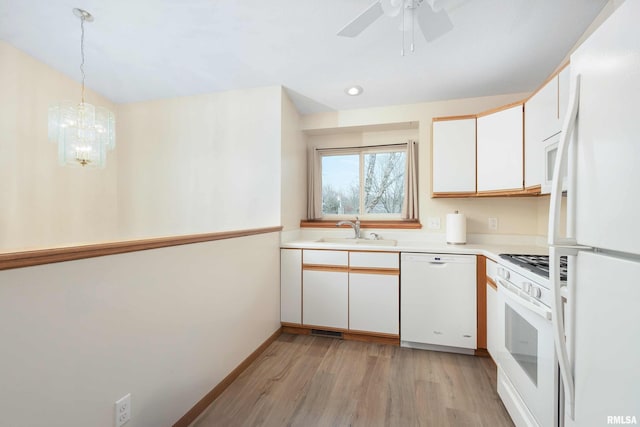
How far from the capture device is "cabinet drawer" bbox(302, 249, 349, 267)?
2.51m

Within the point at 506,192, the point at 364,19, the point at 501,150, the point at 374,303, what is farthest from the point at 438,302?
the point at 364,19

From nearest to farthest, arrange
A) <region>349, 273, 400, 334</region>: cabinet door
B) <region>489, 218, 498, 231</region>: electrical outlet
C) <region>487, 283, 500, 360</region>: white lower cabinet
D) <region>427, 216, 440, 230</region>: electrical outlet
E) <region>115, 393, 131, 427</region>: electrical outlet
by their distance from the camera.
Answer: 1. <region>115, 393, 131, 427</region>: electrical outlet
2. <region>487, 283, 500, 360</region>: white lower cabinet
3. <region>349, 273, 400, 334</region>: cabinet door
4. <region>489, 218, 498, 231</region>: electrical outlet
5. <region>427, 216, 440, 230</region>: electrical outlet

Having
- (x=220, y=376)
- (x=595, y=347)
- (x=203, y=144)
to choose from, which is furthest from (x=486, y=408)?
(x=203, y=144)

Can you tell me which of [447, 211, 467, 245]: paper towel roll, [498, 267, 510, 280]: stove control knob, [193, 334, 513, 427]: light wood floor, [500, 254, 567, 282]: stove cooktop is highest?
[447, 211, 467, 245]: paper towel roll

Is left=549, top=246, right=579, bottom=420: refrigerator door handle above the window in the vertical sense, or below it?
below

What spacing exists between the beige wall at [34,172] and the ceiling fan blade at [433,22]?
10.3 ft

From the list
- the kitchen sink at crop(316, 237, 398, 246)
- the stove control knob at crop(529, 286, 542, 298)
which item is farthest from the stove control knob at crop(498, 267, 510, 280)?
the kitchen sink at crop(316, 237, 398, 246)

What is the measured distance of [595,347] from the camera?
633 mm

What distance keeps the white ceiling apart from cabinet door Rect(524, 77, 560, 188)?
468 mm

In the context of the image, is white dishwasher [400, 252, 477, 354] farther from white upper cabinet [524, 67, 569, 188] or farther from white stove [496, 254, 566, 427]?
white upper cabinet [524, 67, 569, 188]

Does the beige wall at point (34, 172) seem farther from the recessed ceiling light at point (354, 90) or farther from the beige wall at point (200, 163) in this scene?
the recessed ceiling light at point (354, 90)

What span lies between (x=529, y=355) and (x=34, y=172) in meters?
4.10

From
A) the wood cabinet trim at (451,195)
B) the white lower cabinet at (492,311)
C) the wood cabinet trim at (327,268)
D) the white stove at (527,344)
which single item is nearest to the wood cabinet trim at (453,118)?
the wood cabinet trim at (451,195)

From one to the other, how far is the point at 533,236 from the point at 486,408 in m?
1.77
